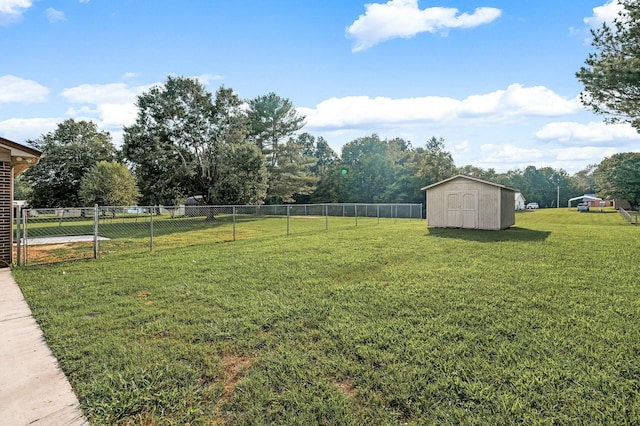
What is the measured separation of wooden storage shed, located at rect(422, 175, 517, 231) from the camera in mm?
14977

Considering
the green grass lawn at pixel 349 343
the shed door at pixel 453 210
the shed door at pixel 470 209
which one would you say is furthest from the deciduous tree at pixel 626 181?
the green grass lawn at pixel 349 343

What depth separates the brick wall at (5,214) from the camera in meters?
7.45

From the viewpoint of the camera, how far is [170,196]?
22312 millimetres

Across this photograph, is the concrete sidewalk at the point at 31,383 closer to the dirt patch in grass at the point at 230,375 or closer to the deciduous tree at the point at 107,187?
the dirt patch in grass at the point at 230,375

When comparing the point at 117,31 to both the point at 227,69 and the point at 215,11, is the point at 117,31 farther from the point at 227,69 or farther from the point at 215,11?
the point at 227,69

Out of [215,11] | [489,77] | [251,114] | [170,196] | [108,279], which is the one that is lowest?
[108,279]

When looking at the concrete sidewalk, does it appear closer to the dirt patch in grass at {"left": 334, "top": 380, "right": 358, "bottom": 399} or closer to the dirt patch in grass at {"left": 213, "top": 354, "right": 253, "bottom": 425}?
the dirt patch in grass at {"left": 213, "top": 354, "right": 253, "bottom": 425}

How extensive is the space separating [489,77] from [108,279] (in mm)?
14177

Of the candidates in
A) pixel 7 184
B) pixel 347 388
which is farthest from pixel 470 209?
pixel 7 184

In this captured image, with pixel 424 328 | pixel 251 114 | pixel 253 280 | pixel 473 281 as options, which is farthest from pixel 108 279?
pixel 251 114

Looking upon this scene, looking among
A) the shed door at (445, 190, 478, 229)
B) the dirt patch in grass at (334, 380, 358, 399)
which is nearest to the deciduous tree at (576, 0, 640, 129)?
the shed door at (445, 190, 478, 229)

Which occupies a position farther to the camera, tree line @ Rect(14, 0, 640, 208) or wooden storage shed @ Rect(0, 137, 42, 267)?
tree line @ Rect(14, 0, 640, 208)

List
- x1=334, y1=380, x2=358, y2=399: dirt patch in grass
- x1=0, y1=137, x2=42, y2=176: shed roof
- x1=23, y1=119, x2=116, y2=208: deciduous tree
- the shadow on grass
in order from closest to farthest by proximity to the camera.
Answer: x1=334, y1=380, x2=358, y2=399: dirt patch in grass → x1=0, y1=137, x2=42, y2=176: shed roof → the shadow on grass → x1=23, y1=119, x2=116, y2=208: deciduous tree

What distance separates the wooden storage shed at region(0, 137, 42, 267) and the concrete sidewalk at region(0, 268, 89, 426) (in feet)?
15.2
